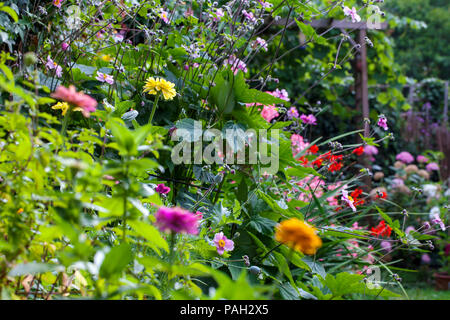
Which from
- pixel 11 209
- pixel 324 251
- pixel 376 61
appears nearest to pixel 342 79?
pixel 376 61

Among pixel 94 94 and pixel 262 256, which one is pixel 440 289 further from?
pixel 94 94

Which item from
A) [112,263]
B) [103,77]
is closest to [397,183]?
[103,77]

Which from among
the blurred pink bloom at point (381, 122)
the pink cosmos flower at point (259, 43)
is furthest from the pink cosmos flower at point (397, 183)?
the pink cosmos flower at point (259, 43)

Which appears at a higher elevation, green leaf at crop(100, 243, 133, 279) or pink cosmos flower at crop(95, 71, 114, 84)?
pink cosmos flower at crop(95, 71, 114, 84)

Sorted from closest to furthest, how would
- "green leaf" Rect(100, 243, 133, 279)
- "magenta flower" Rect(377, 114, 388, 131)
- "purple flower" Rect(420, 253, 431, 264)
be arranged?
"green leaf" Rect(100, 243, 133, 279)
"magenta flower" Rect(377, 114, 388, 131)
"purple flower" Rect(420, 253, 431, 264)

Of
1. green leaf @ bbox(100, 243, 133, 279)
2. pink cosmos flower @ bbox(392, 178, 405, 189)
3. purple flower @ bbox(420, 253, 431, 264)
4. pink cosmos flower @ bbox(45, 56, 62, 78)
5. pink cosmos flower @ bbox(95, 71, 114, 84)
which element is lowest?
green leaf @ bbox(100, 243, 133, 279)

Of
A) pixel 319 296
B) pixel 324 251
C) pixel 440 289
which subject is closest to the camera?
pixel 319 296

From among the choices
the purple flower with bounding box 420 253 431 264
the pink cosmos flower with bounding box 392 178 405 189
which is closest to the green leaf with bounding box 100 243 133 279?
the pink cosmos flower with bounding box 392 178 405 189

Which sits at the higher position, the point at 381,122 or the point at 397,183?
the point at 397,183

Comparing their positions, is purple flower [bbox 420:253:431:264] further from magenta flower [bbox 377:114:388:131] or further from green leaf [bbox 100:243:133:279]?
green leaf [bbox 100:243:133:279]

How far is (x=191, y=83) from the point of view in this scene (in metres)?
1.79

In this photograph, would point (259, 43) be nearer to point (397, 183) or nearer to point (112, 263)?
point (112, 263)

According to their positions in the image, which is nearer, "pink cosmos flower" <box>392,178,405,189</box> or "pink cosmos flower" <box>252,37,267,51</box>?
"pink cosmos flower" <box>252,37,267,51</box>
